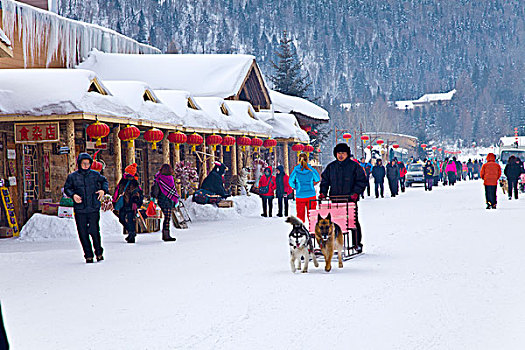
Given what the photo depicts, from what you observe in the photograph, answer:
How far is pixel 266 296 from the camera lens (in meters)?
7.67

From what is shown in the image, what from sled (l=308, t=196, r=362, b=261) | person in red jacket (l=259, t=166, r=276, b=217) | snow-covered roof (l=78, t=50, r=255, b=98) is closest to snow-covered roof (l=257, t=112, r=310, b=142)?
snow-covered roof (l=78, t=50, r=255, b=98)

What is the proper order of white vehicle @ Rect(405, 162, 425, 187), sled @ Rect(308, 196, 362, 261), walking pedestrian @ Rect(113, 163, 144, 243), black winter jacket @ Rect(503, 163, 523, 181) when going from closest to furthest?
sled @ Rect(308, 196, 362, 261)
walking pedestrian @ Rect(113, 163, 144, 243)
black winter jacket @ Rect(503, 163, 523, 181)
white vehicle @ Rect(405, 162, 425, 187)

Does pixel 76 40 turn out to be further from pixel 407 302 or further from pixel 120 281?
pixel 407 302

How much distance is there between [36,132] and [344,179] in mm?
7859

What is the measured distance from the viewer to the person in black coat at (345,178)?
36.5 feet

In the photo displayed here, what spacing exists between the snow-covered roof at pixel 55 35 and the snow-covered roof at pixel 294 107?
7.56 metres

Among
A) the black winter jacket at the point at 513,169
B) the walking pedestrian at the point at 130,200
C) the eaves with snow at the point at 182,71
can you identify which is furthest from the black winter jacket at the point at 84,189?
the eaves with snow at the point at 182,71

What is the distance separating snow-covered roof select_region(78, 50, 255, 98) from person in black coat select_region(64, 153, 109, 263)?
18.9 metres

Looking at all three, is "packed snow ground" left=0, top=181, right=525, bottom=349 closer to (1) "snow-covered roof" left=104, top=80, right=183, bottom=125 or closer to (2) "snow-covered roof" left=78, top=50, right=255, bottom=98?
(1) "snow-covered roof" left=104, top=80, right=183, bottom=125

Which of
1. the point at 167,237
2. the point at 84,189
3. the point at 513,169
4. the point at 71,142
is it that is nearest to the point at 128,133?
the point at 71,142

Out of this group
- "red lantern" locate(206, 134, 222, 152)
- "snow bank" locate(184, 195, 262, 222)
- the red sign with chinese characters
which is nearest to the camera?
the red sign with chinese characters

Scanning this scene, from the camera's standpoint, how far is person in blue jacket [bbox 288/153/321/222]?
45.9 ft

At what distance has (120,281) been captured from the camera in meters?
9.30

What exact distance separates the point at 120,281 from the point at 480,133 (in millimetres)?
165921
